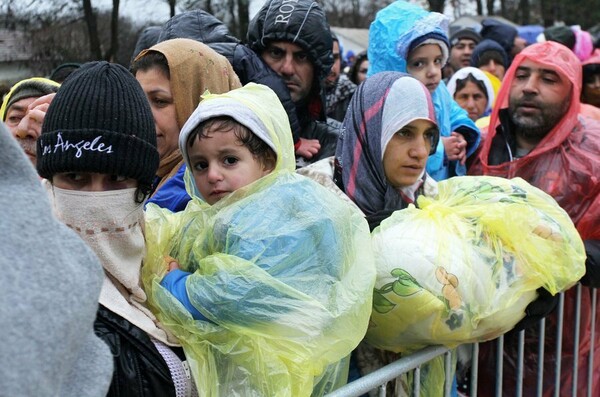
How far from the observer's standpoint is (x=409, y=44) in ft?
12.6

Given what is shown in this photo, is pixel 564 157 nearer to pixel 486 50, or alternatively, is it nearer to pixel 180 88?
pixel 180 88

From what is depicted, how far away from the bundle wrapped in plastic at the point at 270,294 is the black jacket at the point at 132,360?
0.33ft

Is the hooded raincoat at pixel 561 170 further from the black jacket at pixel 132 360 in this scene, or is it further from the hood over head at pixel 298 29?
the black jacket at pixel 132 360

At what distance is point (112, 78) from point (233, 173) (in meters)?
0.45

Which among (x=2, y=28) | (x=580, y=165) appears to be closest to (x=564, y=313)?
(x=580, y=165)

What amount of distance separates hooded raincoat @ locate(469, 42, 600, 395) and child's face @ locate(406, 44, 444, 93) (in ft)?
1.43

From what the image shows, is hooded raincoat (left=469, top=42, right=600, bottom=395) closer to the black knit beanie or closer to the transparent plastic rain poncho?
the transparent plastic rain poncho

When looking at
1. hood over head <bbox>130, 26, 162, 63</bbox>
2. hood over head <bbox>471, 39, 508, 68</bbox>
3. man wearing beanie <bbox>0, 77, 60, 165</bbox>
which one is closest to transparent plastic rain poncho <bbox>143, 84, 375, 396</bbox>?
man wearing beanie <bbox>0, 77, 60, 165</bbox>

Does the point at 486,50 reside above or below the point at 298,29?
below

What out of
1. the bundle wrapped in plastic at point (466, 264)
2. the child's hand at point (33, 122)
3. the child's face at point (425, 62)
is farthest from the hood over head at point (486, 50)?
the child's hand at point (33, 122)

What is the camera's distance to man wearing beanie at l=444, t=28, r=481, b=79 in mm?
8125

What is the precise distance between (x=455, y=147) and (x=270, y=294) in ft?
7.14

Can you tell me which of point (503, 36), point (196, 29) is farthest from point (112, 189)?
A: point (503, 36)

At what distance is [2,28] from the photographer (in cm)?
534
